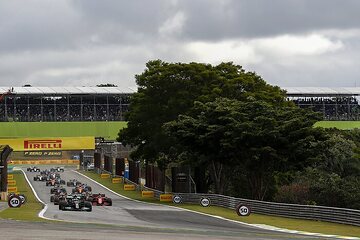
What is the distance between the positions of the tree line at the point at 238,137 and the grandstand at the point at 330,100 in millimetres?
59747

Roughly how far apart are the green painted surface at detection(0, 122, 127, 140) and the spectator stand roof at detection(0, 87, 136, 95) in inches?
242

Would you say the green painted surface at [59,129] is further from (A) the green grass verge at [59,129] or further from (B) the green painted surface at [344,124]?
(B) the green painted surface at [344,124]

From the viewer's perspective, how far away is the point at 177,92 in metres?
66.1

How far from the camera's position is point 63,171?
418 ft

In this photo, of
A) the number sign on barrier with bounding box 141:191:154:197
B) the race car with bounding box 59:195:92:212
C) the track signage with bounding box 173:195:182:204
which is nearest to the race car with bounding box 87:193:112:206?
the track signage with bounding box 173:195:182:204

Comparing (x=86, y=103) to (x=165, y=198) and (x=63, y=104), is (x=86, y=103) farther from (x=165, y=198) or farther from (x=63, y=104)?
(x=165, y=198)

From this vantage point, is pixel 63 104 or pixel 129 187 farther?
pixel 63 104

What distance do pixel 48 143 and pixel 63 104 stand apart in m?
13.5

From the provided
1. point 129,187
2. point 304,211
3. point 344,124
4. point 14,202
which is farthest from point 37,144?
point 304,211

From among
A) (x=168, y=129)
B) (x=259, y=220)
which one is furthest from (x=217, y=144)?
(x=259, y=220)

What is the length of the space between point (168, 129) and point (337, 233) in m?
30.0

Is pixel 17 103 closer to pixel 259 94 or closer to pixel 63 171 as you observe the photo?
pixel 63 171

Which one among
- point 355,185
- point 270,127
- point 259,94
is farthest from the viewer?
point 259,94

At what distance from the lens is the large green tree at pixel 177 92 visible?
65.4 metres
